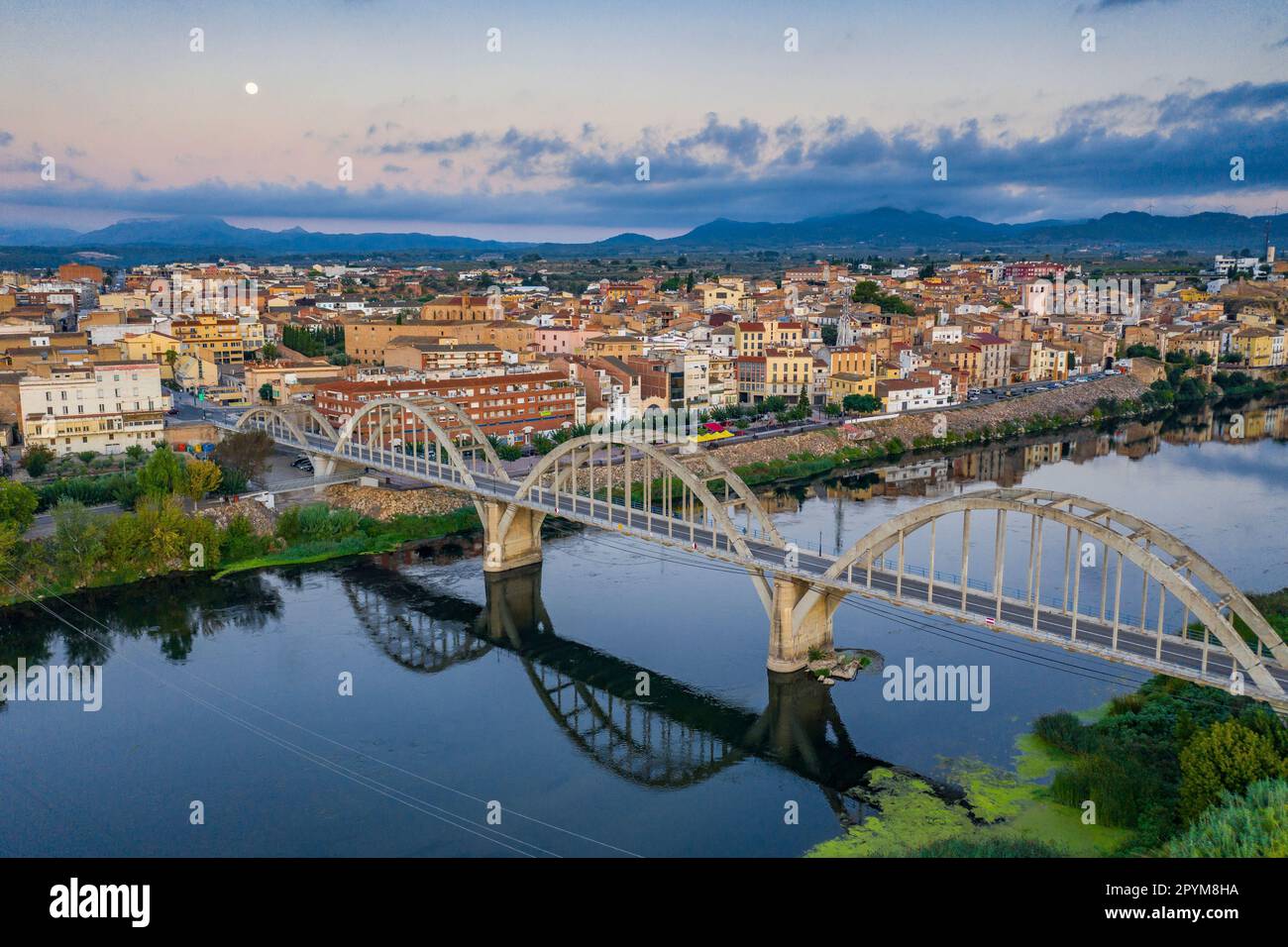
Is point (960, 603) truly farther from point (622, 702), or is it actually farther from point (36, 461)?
point (36, 461)

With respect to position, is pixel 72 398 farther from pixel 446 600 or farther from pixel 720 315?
pixel 720 315

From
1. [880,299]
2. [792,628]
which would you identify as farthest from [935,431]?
[792,628]

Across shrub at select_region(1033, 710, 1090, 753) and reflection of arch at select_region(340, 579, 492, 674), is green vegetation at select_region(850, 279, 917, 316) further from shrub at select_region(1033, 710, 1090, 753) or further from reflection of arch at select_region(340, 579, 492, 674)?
shrub at select_region(1033, 710, 1090, 753)

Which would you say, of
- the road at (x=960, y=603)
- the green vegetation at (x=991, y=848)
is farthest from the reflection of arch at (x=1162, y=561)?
the green vegetation at (x=991, y=848)

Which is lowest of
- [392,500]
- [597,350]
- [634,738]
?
[634,738]

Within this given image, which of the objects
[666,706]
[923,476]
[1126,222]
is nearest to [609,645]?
[666,706]
